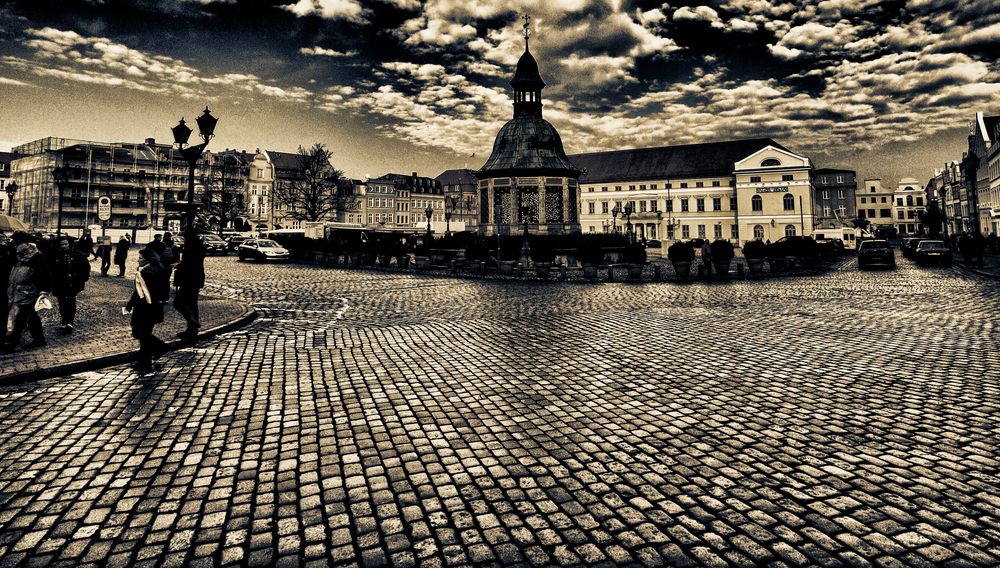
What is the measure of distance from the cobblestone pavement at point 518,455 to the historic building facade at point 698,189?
6986cm

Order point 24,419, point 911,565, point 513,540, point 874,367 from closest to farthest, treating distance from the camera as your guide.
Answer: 1. point 911,565
2. point 513,540
3. point 24,419
4. point 874,367

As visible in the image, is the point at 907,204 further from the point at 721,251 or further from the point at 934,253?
the point at 721,251

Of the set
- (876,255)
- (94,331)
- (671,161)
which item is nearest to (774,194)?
(671,161)

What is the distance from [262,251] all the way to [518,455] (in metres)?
37.5

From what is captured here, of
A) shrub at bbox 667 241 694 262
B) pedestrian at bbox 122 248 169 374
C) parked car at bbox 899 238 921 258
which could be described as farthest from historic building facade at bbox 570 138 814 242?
pedestrian at bbox 122 248 169 374

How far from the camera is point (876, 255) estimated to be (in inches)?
1249

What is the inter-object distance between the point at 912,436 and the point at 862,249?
3371 centimetres

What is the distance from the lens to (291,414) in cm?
556

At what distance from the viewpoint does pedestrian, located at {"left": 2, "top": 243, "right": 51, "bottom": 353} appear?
8.83 meters

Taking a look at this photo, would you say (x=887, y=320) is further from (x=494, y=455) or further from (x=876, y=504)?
(x=494, y=455)

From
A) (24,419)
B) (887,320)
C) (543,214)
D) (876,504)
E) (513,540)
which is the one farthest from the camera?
(543,214)

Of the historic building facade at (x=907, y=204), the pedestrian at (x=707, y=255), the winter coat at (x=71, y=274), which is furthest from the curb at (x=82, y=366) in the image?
the historic building facade at (x=907, y=204)

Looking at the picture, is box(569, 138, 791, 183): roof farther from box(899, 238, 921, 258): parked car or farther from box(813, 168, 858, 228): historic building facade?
box(899, 238, 921, 258): parked car

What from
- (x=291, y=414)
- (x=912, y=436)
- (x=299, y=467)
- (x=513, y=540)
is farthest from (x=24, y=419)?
(x=912, y=436)
